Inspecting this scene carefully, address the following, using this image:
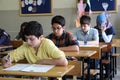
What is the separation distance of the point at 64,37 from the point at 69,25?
3015mm

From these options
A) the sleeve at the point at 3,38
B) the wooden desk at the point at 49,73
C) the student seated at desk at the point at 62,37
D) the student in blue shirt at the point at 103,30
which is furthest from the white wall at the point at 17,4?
the wooden desk at the point at 49,73

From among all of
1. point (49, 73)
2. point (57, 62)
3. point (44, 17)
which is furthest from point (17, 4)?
point (49, 73)

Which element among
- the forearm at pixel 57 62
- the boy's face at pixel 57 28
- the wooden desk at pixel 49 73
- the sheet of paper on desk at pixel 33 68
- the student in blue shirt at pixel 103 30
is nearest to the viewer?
the wooden desk at pixel 49 73

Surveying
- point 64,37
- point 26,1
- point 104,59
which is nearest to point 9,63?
point 64,37

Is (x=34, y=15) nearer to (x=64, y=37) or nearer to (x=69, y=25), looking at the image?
(x=69, y=25)

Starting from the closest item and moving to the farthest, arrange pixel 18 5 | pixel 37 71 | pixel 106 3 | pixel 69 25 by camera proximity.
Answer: pixel 37 71, pixel 106 3, pixel 69 25, pixel 18 5

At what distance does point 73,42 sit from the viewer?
3312 mm

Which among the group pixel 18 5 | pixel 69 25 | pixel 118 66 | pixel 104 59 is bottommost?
pixel 118 66

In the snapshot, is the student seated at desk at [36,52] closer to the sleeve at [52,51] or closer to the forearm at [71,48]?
the sleeve at [52,51]

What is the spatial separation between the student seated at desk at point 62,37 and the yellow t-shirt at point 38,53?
0.83 m

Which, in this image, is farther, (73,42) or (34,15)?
(34,15)

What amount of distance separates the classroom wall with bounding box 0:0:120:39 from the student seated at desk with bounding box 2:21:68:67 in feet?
12.5

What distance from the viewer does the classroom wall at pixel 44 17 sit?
6.23m

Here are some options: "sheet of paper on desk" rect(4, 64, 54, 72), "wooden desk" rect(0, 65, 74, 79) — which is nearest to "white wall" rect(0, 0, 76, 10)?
"sheet of paper on desk" rect(4, 64, 54, 72)
